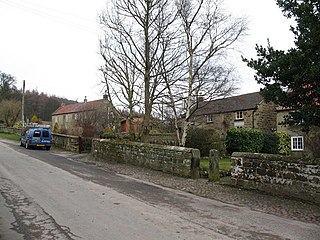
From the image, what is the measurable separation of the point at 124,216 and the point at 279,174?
4951 millimetres

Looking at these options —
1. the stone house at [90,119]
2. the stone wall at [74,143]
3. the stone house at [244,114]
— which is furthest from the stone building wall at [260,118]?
the stone wall at [74,143]

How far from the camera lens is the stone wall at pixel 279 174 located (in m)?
8.21

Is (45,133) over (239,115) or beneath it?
beneath

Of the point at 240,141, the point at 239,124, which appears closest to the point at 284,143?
the point at 240,141

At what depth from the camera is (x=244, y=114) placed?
133 feet

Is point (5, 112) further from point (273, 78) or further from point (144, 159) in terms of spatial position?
point (273, 78)

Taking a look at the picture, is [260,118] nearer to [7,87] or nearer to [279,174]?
[279,174]

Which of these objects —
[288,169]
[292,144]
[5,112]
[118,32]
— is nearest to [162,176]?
[288,169]

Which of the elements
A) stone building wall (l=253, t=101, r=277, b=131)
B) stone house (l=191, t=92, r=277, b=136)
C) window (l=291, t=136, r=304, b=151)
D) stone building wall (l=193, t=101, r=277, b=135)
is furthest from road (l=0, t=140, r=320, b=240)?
stone building wall (l=253, t=101, r=277, b=131)

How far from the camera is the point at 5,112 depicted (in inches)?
2235

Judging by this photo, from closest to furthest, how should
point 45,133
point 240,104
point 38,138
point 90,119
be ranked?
point 38,138 < point 45,133 < point 90,119 < point 240,104

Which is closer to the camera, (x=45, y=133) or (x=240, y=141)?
(x=240, y=141)

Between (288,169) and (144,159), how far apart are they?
26.0ft

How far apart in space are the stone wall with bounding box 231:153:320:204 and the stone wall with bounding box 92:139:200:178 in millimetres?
2298
